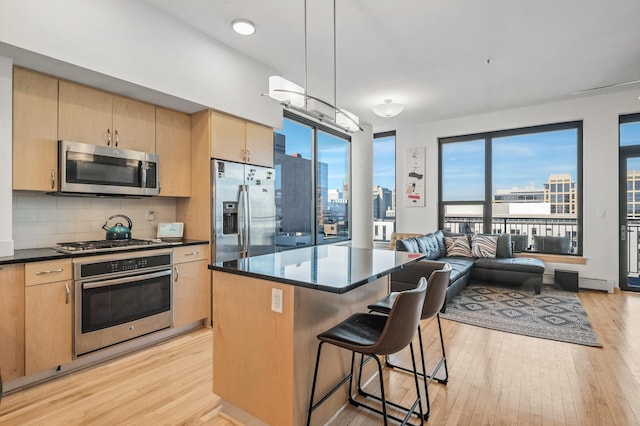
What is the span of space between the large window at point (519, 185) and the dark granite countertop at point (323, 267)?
440cm

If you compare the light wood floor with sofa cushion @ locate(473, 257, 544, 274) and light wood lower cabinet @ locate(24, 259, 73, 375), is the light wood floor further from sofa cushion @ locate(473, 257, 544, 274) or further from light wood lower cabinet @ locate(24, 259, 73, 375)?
sofa cushion @ locate(473, 257, 544, 274)

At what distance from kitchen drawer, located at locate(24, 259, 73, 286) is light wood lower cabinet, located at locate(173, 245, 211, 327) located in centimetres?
86

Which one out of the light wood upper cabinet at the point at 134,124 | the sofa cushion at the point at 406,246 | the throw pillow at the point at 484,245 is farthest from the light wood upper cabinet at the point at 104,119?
the throw pillow at the point at 484,245

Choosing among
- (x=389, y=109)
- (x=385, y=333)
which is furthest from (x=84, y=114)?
(x=389, y=109)

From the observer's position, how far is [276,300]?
1695 millimetres

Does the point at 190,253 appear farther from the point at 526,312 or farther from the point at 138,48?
the point at 526,312

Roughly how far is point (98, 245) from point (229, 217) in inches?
48.0

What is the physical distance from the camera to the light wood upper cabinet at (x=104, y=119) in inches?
103

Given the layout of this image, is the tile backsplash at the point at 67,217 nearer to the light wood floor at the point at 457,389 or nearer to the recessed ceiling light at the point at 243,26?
the light wood floor at the point at 457,389

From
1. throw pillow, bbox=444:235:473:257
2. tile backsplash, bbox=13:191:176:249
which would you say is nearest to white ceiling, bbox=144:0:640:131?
tile backsplash, bbox=13:191:176:249

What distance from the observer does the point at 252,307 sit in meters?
1.81

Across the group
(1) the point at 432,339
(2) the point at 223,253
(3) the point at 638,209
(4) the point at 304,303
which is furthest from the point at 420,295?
(3) the point at 638,209

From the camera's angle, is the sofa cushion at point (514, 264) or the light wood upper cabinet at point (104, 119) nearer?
the light wood upper cabinet at point (104, 119)

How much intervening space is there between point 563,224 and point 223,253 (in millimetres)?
5586
